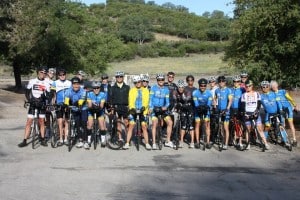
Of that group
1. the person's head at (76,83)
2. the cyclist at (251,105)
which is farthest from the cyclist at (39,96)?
the cyclist at (251,105)

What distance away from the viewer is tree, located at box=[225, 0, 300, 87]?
53.3 feet

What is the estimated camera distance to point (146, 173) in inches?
405

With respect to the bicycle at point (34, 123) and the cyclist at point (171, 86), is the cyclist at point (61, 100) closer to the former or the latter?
the bicycle at point (34, 123)

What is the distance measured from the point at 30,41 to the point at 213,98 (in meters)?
20.5

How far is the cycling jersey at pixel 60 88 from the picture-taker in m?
13.1

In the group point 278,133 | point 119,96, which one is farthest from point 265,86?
point 119,96

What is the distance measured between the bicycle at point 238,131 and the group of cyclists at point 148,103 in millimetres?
129

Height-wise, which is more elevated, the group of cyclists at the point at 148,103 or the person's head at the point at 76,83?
the person's head at the point at 76,83

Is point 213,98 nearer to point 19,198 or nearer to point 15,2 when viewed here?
point 19,198

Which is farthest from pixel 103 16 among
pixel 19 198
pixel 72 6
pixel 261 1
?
pixel 19 198

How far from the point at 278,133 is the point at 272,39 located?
176 inches

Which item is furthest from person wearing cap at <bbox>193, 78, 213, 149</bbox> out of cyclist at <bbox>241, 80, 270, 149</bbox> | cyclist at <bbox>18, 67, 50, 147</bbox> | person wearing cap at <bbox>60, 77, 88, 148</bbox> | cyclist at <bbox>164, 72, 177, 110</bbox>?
cyclist at <bbox>18, 67, 50, 147</bbox>

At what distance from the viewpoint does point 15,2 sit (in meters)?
30.2

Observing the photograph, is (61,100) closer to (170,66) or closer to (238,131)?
(238,131)
